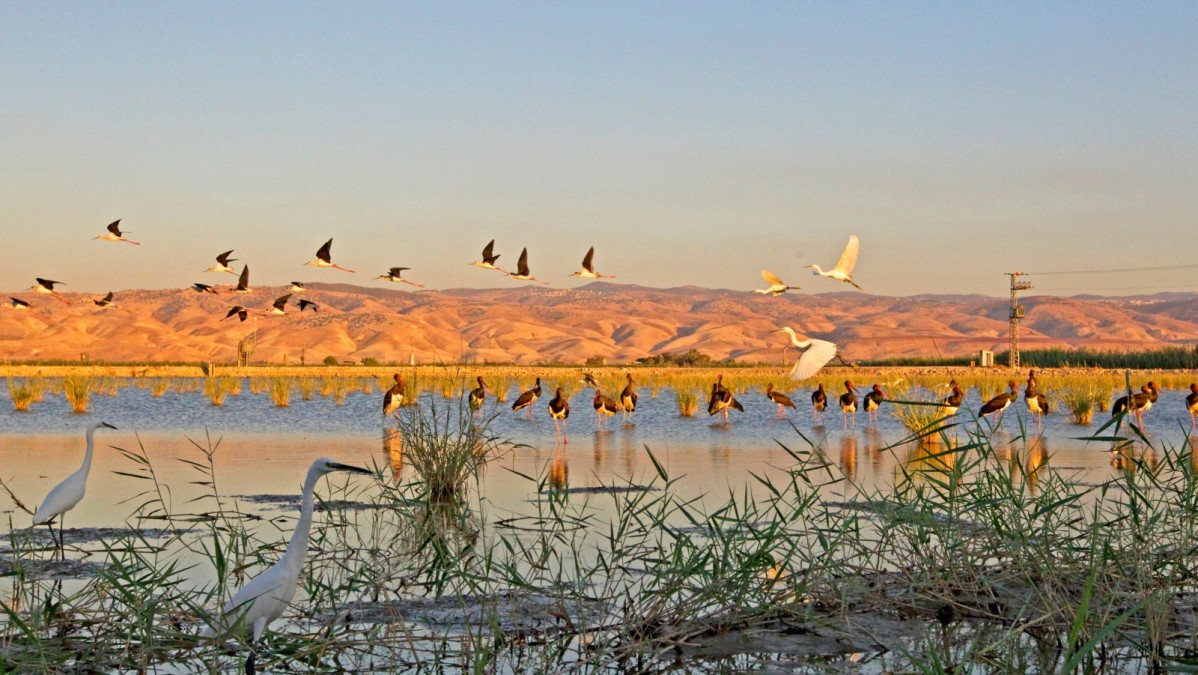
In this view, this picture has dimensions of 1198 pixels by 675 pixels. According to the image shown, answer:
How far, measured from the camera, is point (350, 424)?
2383 centimetres

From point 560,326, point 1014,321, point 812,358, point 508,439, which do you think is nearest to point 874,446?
point 812,358

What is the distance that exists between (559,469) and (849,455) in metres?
4.28

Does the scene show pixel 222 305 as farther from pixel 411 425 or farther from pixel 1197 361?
pixel 411 425

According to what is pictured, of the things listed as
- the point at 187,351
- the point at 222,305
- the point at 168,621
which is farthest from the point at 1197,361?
the point at 222,305

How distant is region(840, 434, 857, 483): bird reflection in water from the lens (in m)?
14.6

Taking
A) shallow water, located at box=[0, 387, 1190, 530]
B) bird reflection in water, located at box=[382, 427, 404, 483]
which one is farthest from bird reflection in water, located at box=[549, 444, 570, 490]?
bird reflection in water, located at box=[382, 427, 404, 483]

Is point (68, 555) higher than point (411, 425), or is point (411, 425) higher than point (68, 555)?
point (411, 425)

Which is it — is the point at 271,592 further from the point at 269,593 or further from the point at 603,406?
the point at 603,406

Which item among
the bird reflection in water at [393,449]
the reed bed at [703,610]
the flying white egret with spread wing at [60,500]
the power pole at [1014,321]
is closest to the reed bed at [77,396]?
the bird reflection in water at [393,449]

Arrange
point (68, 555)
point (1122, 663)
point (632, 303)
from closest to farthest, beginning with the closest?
point (1122, 663) → point (68, 555) → point (632, 303)

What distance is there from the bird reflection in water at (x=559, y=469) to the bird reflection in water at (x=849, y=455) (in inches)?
113

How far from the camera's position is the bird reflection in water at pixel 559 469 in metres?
13.3

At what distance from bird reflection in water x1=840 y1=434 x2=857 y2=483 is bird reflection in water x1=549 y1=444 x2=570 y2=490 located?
288cm

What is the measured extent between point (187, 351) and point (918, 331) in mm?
71901
